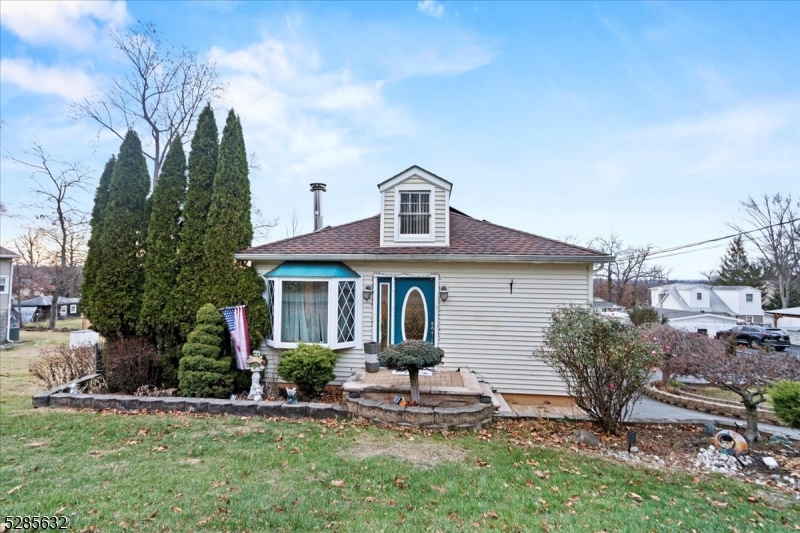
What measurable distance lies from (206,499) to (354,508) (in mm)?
1430

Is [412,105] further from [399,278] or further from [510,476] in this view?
[510,476]

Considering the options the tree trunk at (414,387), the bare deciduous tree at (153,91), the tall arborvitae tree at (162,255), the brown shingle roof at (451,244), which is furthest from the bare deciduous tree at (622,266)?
the tall arborvitae tree at (162,255)

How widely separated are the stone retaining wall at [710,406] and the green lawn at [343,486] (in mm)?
6061

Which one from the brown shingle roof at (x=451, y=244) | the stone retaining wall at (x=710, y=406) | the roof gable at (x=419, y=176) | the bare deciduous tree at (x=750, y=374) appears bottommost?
the stone retaining wall at (x=710, y=406)

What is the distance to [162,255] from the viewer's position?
814 cm

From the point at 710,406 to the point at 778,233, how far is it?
32.5 m

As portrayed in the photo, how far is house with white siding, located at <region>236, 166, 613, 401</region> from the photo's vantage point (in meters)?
7.86

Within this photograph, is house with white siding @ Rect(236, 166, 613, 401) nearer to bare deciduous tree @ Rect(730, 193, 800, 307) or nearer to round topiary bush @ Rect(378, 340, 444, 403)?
round topiary bush @ Rect(378, 340, 444, 403)

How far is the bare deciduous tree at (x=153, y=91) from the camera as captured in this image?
1515 cm

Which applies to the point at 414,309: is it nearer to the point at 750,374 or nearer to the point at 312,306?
the point at 312,306

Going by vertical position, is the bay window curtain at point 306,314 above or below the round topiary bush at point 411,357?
above

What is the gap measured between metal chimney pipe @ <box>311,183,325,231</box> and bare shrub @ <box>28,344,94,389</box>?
6193mm

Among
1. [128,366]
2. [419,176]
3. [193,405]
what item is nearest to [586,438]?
[419,176]

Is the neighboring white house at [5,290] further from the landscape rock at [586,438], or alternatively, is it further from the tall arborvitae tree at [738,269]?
the tall arborvitae tree at [738,269]
